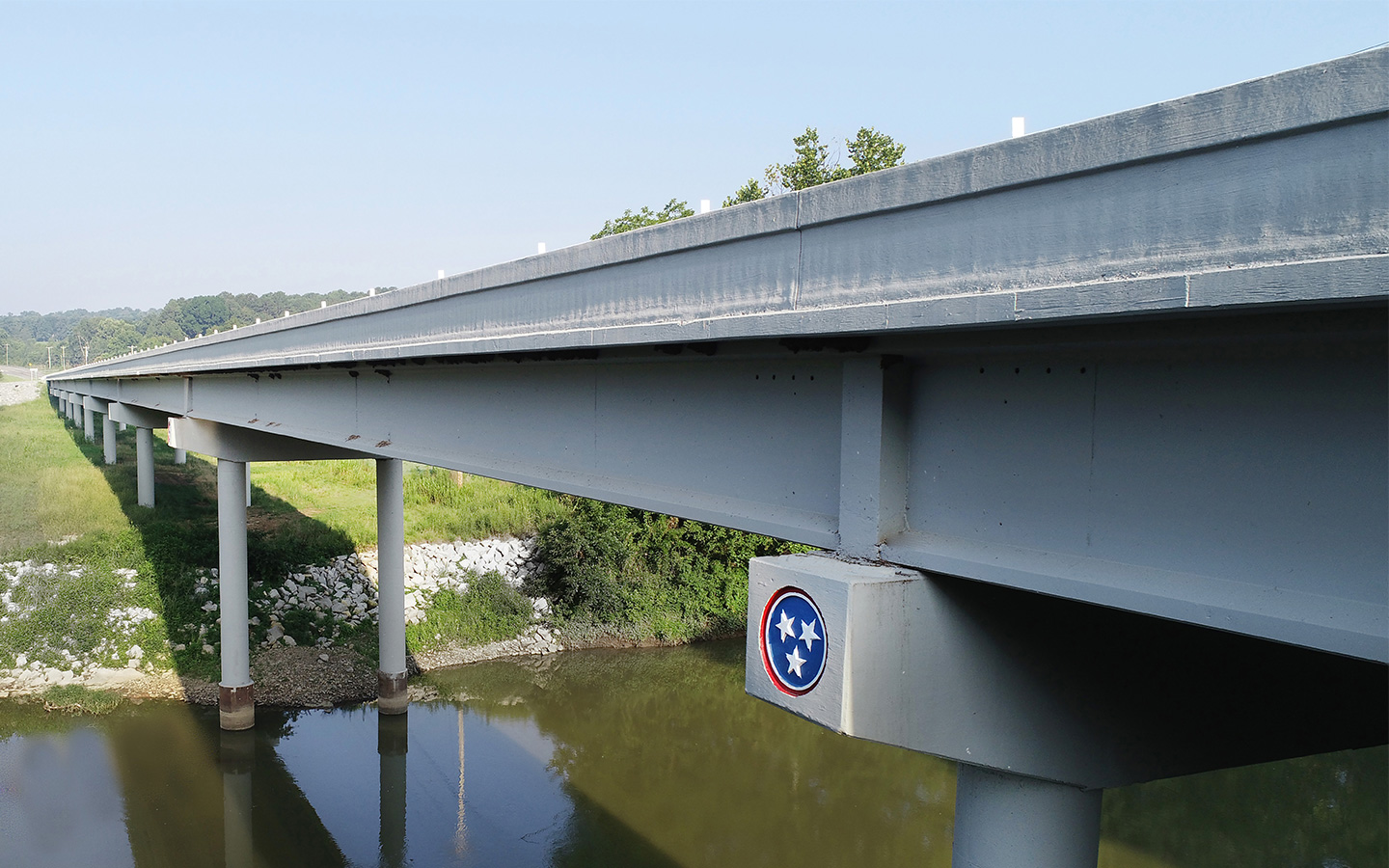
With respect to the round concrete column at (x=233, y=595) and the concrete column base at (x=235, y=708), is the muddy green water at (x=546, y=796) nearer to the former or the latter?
the concrete column base at (x=235, y=708)

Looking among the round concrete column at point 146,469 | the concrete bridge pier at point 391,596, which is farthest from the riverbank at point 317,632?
the round concrete column at point 146,469

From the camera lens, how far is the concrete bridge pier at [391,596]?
53.2ft

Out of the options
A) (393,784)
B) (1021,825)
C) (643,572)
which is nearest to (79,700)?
(393,784)

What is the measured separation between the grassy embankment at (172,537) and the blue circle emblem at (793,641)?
17572mm

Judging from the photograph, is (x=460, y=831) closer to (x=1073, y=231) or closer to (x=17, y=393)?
(x=1073, y=231)

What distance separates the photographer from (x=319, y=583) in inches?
827

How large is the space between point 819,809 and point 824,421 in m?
11.2

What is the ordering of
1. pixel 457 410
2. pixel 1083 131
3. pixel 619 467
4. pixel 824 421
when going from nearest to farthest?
1. pixel 1083 131
2. pixel 824 421
3. pixel 619 467
4. pixel 457 410

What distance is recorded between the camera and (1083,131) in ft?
8.57

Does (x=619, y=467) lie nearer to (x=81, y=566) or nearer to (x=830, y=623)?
(x=830, y=623)

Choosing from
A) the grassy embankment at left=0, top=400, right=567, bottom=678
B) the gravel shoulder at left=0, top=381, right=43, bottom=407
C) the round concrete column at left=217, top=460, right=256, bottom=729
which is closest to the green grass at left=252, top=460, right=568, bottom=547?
the grassy embankment at left=0, top=400, right=567, bottom=678

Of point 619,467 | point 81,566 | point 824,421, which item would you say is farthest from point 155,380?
point 824,421

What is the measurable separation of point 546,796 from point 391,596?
16.0ft

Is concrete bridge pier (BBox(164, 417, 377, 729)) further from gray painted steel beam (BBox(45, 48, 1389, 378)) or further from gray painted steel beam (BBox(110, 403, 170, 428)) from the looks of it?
gray painted steel beam (BBox(45, 48, 1389, 378))
